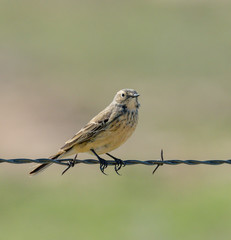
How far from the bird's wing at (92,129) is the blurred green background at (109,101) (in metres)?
8.34

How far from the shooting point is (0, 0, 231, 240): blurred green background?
21.1 meters

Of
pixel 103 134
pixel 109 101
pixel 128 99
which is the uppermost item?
pixel 109 101

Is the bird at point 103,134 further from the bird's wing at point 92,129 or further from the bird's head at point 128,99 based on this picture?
the bird's head at point 128,99

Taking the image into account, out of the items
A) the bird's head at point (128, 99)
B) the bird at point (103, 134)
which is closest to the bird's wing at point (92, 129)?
the bird at point (103, 134)

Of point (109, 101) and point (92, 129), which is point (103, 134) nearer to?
point (92, 129)

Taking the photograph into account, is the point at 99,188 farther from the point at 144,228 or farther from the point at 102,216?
the point at 144,228

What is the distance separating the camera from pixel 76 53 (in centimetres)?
5034

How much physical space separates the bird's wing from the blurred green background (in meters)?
8.34

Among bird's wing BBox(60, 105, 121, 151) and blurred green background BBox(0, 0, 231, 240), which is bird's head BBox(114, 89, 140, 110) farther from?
blurred green background BBox(0, 0, 231, 240)

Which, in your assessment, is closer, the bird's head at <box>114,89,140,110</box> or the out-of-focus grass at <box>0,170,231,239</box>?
the bird's head at <box>114,89,140,110</box>

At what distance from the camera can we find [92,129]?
10508mm

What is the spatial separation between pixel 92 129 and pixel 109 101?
2382cm

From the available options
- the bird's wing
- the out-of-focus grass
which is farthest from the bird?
the out-of-focus grass

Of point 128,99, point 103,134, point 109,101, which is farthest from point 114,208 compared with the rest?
point 109,101
